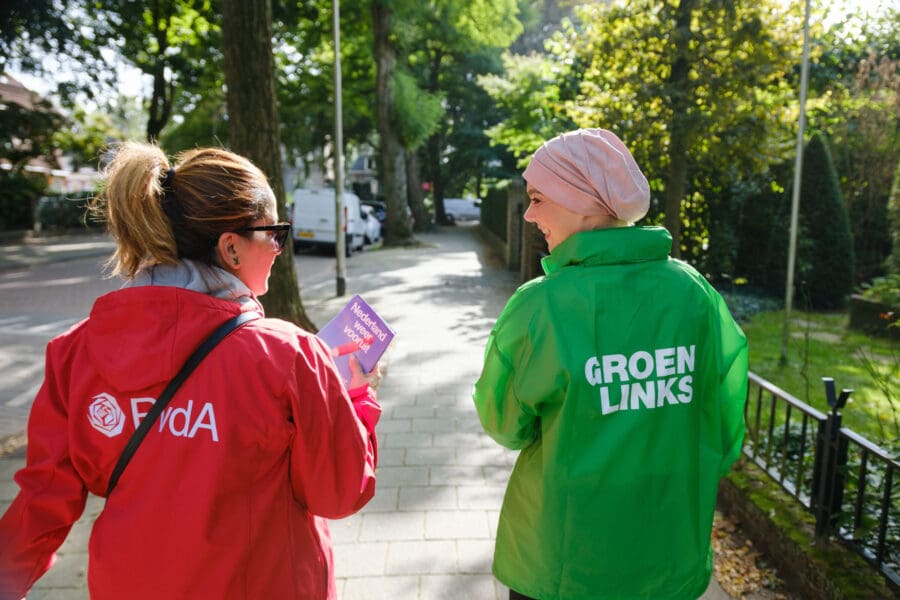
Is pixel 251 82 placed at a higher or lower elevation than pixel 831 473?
higher

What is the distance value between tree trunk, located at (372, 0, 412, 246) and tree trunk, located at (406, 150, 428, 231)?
9.50m

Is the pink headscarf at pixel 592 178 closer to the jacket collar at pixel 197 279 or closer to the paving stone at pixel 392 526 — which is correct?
the jacket collar at pixel 197 279

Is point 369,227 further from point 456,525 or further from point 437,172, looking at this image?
point 456,525

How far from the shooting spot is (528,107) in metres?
19.2

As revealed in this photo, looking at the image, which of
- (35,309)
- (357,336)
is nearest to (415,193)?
(35,309)

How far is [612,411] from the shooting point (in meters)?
1.65

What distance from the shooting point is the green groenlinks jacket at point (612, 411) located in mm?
1639

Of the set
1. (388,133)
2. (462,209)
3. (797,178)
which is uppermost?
(388,133)

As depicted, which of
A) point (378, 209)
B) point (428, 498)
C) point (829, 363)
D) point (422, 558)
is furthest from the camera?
point (378, 209)

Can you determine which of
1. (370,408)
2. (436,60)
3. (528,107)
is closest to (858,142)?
(528,107)

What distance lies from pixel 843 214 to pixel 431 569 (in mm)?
11186

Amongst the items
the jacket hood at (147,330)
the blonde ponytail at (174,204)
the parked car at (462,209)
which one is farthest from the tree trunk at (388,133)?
the parked car at (462,209)

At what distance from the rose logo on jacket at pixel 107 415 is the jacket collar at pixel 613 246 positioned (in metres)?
1.05

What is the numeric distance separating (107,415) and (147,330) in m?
0.20
